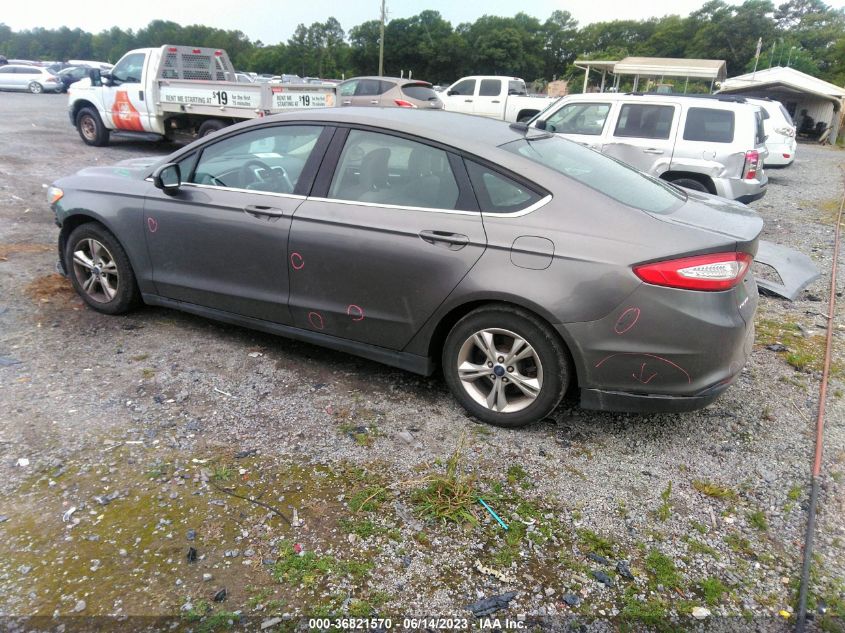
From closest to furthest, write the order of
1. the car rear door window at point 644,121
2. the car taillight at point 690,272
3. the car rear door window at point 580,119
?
1. the car taillight at point 690,272
2. the car rear door window at point 644,121
3. the car rear door window at point 580,119

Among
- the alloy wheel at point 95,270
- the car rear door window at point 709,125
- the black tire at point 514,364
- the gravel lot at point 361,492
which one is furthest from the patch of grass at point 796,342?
the alloy wheel at point 95,270

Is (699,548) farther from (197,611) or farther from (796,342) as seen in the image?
(796,342)

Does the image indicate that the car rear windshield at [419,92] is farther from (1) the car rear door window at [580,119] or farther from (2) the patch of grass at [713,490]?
(2) the patch of grass at [713,490]

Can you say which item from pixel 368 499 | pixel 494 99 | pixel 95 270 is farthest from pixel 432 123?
pixel 494 99

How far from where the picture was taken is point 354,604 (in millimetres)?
2393

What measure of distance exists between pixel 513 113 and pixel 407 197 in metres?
16.6

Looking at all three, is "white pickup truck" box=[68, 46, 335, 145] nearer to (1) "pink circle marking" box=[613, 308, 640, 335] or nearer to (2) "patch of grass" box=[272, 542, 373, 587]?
(1) "pink circle marking" box=[613, 308, 640, 335]

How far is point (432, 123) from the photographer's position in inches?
151

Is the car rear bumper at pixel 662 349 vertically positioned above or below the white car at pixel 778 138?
below

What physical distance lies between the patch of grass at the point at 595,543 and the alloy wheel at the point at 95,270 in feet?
12.3

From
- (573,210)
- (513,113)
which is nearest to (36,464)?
(573,210)

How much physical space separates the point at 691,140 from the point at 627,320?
6.46 metres

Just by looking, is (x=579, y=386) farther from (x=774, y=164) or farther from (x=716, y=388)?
(x=774, y=164)

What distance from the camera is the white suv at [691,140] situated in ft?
27.2
